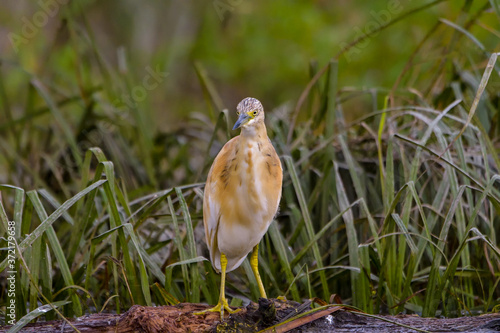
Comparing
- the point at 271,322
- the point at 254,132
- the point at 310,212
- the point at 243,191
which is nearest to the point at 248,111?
the point at 254,132

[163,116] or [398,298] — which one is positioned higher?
[163,116]

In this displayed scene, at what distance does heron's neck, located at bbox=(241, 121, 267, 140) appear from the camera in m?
2.58

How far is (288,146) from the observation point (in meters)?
4.37

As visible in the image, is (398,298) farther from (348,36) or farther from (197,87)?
(197,87)

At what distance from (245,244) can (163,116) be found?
9.66m

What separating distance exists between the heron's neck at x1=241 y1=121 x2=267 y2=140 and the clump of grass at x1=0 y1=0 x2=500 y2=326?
0.68 metres

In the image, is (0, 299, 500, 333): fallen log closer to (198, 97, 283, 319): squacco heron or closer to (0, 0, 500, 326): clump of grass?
(198, 97, 283, 319): squacco heron

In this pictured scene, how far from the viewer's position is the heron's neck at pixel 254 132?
101 inches

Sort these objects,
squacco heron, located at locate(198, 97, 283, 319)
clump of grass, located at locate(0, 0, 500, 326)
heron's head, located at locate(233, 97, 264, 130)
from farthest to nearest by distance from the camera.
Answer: clump of grass, located at locate(0, 0, 500, 326) < squacco heron, located at locate(198, 97, 283, 319) < heron's head, located at locate(233, 97, 264, 130)

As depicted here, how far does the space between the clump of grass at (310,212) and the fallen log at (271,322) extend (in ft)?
1.04

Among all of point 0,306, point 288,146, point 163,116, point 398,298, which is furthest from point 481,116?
point 163,116

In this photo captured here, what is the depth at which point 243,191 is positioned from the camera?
106 inches

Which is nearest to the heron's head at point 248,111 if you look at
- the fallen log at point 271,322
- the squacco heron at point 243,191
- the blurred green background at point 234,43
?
the squacco heron at point 243,191

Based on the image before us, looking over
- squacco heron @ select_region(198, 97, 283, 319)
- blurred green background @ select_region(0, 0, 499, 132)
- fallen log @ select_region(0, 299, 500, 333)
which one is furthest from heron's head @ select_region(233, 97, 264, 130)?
blurred green background @ select_region(0, 0, 499, 132)
